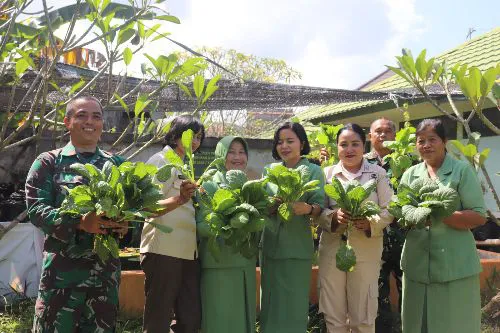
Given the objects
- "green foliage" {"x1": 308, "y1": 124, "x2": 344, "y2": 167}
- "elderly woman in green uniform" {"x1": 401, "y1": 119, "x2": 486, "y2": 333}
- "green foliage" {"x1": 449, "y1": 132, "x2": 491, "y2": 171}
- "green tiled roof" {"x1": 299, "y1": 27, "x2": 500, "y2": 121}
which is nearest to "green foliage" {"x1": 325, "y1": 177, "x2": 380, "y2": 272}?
"elderly woman in green uniform" {"x1": 401, "y1": 119, "x2": 486, "y2": 333}

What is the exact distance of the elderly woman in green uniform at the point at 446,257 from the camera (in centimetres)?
248

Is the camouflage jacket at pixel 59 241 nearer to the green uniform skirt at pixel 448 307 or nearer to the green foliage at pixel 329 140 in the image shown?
the green uniform skirt at pixel 448 307

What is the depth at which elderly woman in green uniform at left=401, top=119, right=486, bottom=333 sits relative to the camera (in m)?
2.48

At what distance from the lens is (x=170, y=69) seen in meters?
3.25

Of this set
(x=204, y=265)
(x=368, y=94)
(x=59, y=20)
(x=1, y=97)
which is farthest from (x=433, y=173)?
(x=1, y=97)

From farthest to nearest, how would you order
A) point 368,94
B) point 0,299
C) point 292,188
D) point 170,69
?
point 368,94
point 0,299
point 170,69
point 292,188

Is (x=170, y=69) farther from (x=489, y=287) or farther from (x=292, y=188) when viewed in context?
(x=489, y=287)

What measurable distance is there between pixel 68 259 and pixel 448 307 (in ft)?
6.03

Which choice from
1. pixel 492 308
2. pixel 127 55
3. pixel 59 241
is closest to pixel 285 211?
pixel 59 241

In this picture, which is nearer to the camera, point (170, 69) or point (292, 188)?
point (292, 188)

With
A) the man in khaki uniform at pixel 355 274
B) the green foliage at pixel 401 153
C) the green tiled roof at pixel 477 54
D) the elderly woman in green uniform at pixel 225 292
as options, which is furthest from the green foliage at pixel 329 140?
the green tiled roof at pixel 477 54

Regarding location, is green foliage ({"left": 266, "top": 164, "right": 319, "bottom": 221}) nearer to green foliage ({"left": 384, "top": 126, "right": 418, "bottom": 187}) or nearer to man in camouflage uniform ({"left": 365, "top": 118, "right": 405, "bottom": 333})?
green foliage ({"left": 384, "top": 126, "right": 418, "bottom": 187})

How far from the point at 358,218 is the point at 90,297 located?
1328 mm

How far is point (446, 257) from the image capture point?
2.48 metres
